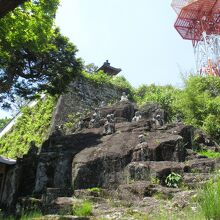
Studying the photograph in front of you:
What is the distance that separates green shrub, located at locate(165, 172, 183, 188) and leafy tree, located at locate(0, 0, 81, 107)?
21.0 ft

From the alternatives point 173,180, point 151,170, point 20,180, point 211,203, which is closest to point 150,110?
point 20,180

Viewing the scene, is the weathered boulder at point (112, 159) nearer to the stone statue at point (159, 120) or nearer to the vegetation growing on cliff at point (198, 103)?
the stone statue at point (159, 120)

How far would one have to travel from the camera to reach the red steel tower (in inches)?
1069

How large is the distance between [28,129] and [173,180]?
15213 mm

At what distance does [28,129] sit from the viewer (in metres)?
22.2

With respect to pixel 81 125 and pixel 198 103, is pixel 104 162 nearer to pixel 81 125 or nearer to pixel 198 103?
pixel 81 125

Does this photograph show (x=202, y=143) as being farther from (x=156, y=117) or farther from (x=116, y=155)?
(x=116, y=155)

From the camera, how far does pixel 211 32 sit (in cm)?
2858

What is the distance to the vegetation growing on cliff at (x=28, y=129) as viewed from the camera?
68.3 ft

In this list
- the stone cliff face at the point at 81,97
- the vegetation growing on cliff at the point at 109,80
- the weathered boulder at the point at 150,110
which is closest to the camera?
the weathered boulder at the point at 150,110

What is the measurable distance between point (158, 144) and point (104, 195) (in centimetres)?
327

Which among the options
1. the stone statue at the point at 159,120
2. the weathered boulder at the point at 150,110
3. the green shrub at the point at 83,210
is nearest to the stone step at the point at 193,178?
the green shrub at the point at 83,210

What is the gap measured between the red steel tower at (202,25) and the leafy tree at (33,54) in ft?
46.3

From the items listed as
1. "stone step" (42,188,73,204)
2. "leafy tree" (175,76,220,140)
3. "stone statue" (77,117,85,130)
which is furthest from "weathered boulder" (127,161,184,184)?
"leafy tree" (175,76,220,140)
